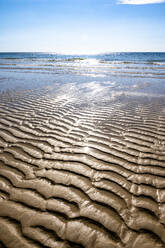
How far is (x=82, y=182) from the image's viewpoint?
110 inches

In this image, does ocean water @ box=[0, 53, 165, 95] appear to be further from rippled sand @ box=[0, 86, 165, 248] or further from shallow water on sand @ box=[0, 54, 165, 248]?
rippled sand @ box=[0, 86, 165, 248]

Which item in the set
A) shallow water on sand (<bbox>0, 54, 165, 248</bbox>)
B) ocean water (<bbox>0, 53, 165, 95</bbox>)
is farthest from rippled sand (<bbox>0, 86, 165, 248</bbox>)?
ocean water (<bbox>0, 53, 165, 95</bbox>)

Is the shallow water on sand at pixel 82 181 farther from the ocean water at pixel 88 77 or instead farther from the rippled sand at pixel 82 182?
the ocean water at pixel 88 77

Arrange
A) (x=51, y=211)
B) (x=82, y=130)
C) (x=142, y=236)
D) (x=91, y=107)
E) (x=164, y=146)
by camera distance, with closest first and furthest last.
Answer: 1. (x=142, y=236)
2. (x=51, y=211)
3. (x=164, y=146)
4. (x=82, y=130)
5. (x=91, y=107)

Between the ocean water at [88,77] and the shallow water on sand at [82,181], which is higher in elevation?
the ocean water at [88,77]

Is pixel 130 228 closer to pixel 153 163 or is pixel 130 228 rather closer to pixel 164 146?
pixel 153 163

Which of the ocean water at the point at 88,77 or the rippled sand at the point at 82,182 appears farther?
the ocean water at the point at 88,77

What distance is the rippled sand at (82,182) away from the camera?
2.00m

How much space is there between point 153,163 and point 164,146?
0.85m

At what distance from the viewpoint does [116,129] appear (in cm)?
476

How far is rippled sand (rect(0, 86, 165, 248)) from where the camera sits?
1995 millimetres

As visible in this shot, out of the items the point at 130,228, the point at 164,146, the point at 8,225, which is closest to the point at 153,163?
the point at 164,146

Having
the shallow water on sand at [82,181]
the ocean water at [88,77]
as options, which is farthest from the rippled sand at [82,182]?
the ocean water at [88,77]

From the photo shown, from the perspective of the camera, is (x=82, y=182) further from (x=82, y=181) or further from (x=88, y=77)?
(x=88, y=77)
